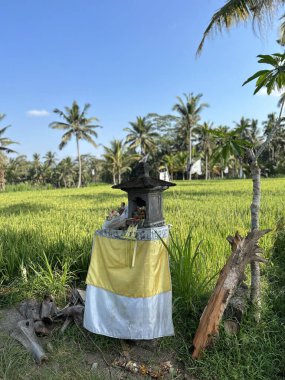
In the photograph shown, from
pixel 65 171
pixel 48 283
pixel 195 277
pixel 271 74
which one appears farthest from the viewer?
pixel 65 171

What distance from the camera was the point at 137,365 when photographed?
7.20ft

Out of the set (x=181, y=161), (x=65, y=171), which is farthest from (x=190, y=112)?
(x=65, y=171)

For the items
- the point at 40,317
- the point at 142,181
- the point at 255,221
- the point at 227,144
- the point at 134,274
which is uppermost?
the point at 227,144

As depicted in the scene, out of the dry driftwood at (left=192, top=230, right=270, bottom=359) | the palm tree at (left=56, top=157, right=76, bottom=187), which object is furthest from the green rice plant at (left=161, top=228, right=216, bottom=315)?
the palm tree at (left=56, top=157, right=76, bottom=187)

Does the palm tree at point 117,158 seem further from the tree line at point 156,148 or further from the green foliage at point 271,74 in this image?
the green foliage at point 271,74

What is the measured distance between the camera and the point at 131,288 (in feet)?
7.58

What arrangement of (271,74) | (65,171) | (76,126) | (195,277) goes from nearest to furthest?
1. (271,74)
2. (195,277)
3. (76,126)
4. (65,171)

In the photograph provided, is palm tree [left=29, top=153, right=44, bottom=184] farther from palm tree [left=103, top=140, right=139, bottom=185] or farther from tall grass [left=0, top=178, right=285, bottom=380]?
tall grass [left=0, top=178, right=285, bottom=380]

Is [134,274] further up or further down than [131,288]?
further up

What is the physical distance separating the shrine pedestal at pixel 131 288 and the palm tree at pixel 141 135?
3189cm

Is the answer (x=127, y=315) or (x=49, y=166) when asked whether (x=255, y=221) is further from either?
(x=49, y=166)

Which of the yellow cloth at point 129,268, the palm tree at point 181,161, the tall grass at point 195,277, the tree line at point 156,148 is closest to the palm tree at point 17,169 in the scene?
the tree line at point 156,148

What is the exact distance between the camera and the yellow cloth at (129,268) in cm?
228

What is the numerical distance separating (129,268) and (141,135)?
1288 inches
